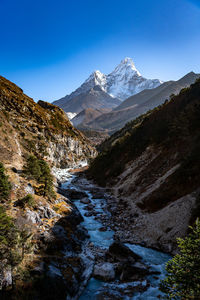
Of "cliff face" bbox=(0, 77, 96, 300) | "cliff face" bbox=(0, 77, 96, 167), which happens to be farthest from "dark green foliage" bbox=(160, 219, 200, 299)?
"cliff face" bbox=(0, 77, 96, 167)

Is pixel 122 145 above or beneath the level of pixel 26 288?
above

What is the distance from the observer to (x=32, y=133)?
92062 millimetres

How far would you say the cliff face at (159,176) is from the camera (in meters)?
27.7

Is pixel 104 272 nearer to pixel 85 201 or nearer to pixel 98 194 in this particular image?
pixel 85 201

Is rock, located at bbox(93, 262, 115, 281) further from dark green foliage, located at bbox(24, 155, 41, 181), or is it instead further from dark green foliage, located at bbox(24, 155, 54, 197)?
dark green foliage, located at bbox(24, 155, 41, 181)

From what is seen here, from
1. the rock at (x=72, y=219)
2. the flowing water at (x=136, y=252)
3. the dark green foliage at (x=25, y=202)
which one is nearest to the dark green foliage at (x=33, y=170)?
the rock at (x=72, y=219)

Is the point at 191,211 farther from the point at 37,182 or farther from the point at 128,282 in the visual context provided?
the point at 37,182

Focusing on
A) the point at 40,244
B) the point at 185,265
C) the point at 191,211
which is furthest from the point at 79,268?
the point at 191,211

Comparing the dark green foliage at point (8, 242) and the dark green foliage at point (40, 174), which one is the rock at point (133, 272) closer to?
the dark green foliage at point (8, 242)

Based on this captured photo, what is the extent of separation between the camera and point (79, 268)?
20734 mm

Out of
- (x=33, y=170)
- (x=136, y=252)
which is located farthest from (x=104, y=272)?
(x=33, y=170)

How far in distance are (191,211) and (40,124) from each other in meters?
103

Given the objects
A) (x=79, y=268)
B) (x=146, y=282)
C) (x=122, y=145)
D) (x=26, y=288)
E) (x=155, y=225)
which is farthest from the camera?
(x=122, y=145)

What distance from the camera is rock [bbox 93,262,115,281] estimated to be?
65.0 ft
